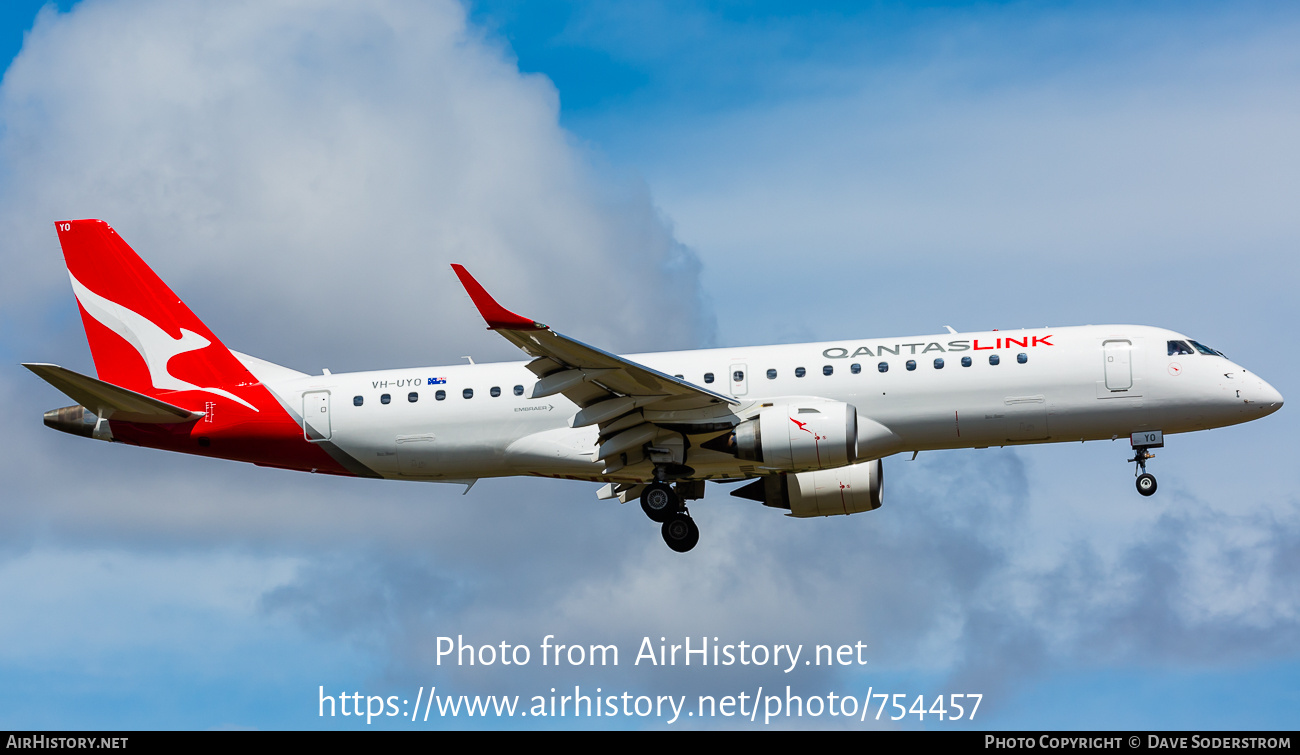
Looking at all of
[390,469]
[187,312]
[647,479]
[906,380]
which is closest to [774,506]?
[647,479]

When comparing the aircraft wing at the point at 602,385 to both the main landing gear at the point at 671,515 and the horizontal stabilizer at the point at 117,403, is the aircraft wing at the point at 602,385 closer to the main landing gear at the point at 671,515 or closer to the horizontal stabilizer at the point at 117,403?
the main landing gear at the point at 671,515

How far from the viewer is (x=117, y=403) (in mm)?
35406

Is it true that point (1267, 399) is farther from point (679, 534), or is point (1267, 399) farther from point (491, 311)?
point (491, 311)

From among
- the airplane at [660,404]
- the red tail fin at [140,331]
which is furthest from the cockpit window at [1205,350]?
the red tail fin at [140,331]

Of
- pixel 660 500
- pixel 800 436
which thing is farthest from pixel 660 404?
pixel 800 436

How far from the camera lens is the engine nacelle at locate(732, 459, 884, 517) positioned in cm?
3678

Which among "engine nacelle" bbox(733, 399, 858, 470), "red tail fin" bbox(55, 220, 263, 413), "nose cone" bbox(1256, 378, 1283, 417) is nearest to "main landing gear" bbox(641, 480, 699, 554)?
"engine nacelle" bbox(733, 399, 858, 470)

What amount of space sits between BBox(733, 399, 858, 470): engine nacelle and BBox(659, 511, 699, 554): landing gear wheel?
314 cm

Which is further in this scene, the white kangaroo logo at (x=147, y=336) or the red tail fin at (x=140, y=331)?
the white kangaroo logo at (x=147, y=336)

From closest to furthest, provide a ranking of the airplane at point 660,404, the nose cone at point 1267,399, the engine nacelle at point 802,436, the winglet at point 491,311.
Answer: the winglet at point 491,311, the engine nacelle at point 802,436, the airplane at point 660,404, the nose cone at point 1267,399

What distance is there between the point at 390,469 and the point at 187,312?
25.5 ft

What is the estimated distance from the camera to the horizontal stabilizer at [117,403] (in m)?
33.9

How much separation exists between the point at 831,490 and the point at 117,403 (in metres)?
18.4

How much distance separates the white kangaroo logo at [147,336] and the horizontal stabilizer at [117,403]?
1361 millimetres
